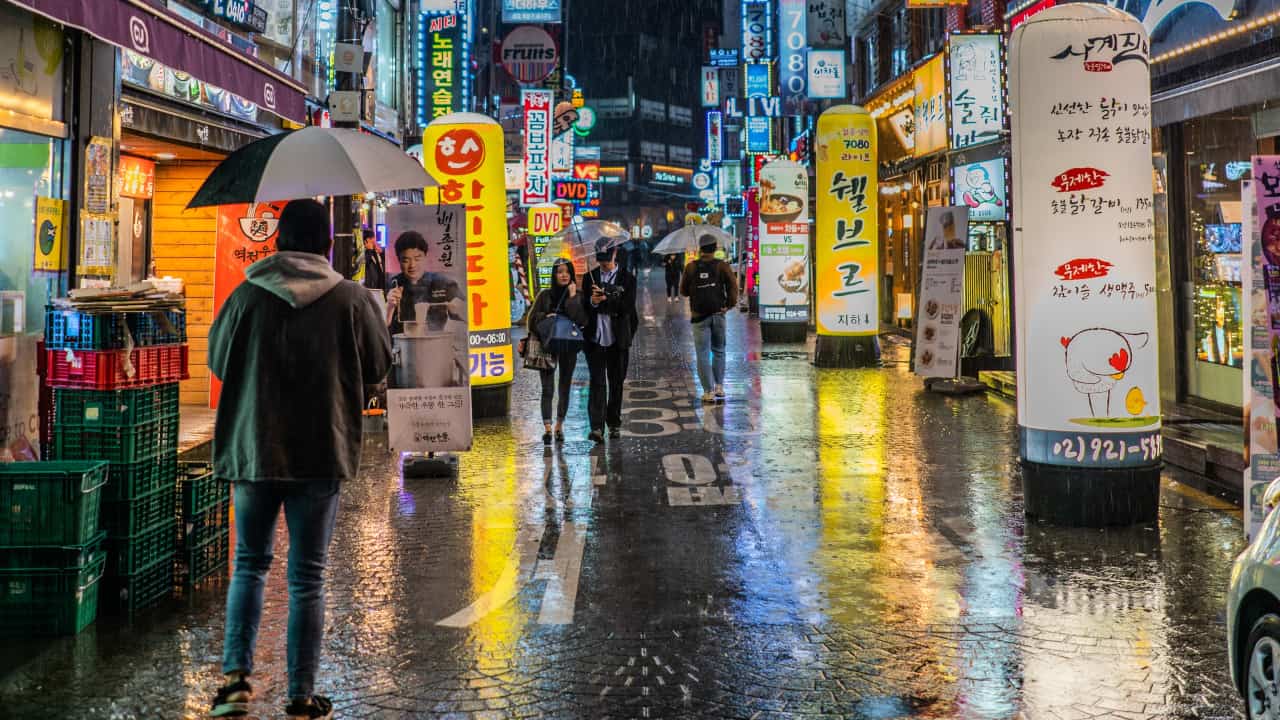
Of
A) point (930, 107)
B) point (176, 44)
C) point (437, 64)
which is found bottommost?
point (176, 44)

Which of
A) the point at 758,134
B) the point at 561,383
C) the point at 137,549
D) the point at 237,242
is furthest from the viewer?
the point at 758,134

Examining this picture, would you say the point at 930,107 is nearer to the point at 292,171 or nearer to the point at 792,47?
the point at 792,47

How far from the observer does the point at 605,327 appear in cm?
1229

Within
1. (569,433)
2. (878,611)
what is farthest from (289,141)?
(569,433)

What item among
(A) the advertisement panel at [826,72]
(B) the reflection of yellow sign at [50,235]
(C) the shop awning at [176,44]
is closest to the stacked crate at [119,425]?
(C) the shop awning at [176,44]

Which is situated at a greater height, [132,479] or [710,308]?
[710,308]

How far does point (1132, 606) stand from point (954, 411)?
8.22 metres

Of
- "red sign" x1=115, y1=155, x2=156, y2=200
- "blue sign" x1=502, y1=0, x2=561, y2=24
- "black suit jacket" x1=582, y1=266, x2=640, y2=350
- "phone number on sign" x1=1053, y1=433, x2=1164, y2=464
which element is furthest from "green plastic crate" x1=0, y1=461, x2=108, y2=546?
"blue sign" x1=502, y1=0, x2=561, y2=24

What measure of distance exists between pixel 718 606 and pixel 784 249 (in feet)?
65.7

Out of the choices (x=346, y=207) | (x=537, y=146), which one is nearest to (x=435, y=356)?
(x=346, y=207)

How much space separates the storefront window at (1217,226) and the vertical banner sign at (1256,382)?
5.06 m

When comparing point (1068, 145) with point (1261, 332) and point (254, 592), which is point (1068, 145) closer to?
point (1261, 332)

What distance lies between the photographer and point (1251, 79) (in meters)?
11.1

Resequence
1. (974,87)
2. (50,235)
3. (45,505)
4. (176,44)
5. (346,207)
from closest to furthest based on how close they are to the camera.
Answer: (45,505), (176,44), (50,235), (346,207), (974,87)
